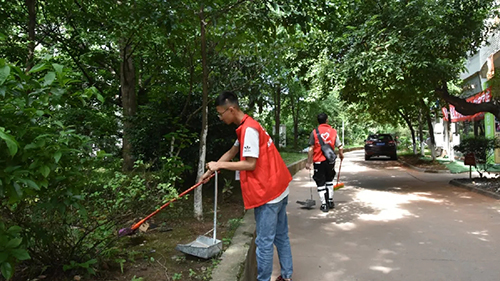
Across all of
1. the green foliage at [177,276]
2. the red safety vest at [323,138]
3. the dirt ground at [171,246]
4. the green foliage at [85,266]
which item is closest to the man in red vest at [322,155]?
the red safety vest at [323,138]

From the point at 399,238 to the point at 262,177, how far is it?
124 inches

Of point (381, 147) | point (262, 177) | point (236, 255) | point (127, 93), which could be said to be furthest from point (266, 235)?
point (381, 147)

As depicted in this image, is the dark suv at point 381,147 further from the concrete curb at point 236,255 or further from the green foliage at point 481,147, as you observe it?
the concrete curb at point 236,255

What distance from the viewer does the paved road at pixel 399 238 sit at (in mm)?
4117

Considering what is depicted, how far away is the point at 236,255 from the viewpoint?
12.6ft

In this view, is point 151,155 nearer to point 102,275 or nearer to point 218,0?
point 218,0

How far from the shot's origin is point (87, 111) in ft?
24.1

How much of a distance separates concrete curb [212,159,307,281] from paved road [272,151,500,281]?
0.52 meters

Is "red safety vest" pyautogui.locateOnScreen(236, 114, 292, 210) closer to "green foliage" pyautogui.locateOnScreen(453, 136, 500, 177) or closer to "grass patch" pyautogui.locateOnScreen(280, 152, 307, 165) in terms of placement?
"green foliage" pyautogui.locateOnScreen(453, 136, 500, 177)

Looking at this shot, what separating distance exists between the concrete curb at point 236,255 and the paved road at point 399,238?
20.5 inches

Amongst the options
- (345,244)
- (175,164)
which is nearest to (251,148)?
(345,244)

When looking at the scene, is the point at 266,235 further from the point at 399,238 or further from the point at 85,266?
the point at 399,238

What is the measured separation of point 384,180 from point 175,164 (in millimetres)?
8859

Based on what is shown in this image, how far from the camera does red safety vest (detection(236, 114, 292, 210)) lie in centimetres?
324
